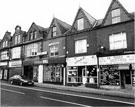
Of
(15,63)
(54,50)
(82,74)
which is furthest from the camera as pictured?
(15,63)

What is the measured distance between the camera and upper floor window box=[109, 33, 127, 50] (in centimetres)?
1636

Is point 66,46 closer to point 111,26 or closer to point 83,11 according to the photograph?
point 83,11

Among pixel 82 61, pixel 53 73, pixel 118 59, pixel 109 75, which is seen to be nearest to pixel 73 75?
pixel 82 61

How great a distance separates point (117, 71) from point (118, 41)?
3.64 metres

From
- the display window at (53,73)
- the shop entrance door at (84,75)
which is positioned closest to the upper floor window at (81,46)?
the shop entrance door at (84,75)

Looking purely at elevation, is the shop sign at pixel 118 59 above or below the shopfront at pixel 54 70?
above

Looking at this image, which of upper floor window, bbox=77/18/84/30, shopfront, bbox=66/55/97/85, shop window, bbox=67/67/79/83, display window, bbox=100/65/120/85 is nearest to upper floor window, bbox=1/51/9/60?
shop window, bbox=67/67/79/83

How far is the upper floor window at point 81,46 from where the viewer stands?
19.4 m

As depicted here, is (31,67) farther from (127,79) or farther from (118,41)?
(127,79)

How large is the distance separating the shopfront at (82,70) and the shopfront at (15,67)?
1171 cm

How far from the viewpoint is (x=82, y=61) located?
18797 mm

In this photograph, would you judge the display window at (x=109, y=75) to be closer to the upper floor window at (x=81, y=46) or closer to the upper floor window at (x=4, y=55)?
the upper floor window at (x=81, y=46)

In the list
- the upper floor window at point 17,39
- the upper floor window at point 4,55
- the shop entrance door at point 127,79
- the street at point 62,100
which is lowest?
the street at point 62,100

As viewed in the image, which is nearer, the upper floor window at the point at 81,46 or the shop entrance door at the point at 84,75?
the shop entrance door at the point at 84,75
